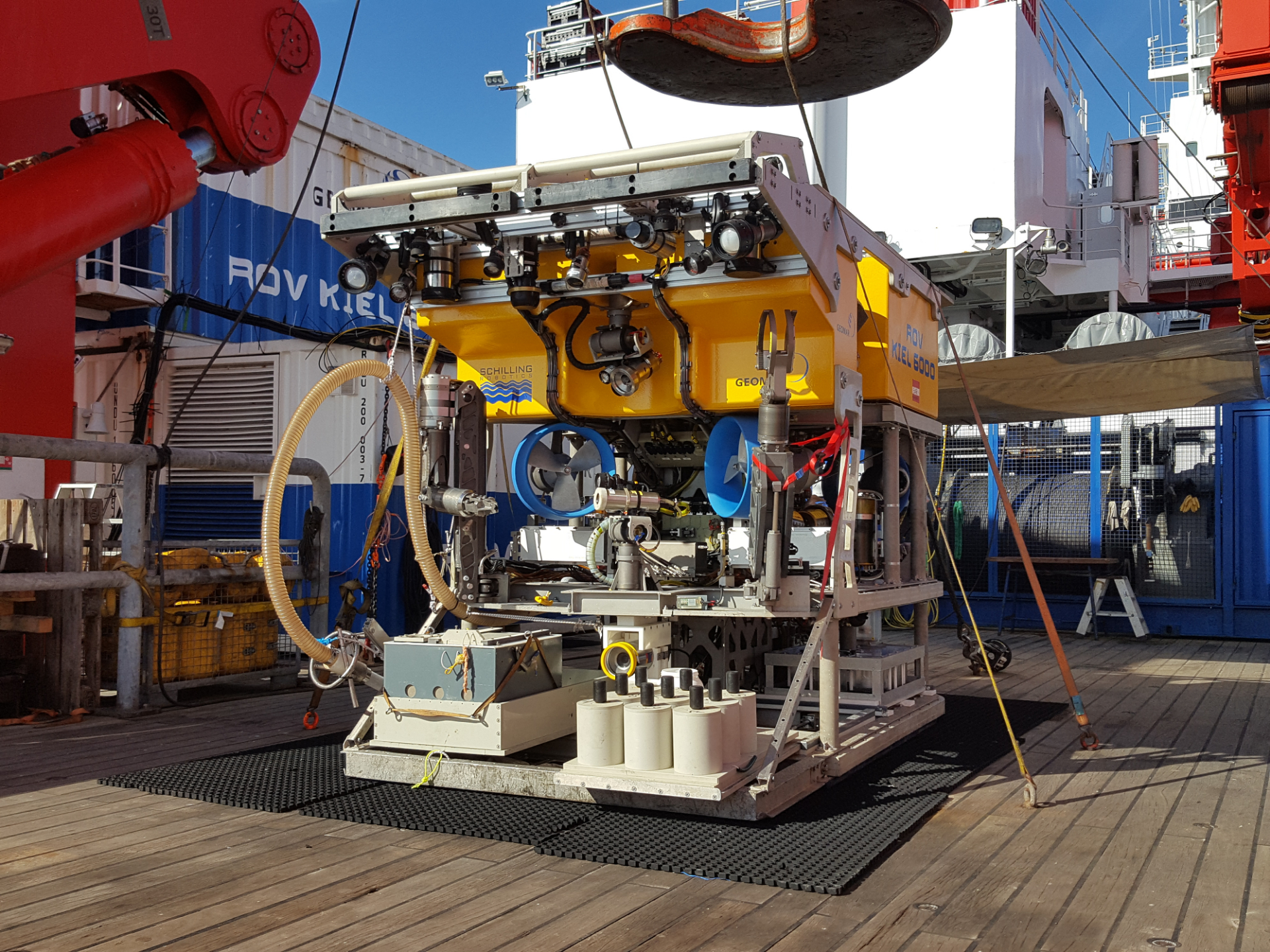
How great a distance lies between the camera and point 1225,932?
296 cm

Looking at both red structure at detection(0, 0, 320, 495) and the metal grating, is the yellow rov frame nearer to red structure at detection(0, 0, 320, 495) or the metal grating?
red structure at detection(0, 0, 320, 495)

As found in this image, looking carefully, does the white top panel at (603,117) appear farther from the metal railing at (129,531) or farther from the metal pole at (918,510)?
the metal railing at (129,531)

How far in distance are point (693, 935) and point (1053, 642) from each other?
306 cm

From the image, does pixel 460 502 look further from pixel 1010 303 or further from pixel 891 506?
pixel 1010 303

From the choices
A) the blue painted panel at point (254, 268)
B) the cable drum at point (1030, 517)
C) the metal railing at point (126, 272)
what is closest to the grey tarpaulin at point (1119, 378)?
the cable drum at point (1030, 517)

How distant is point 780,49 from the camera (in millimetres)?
5410

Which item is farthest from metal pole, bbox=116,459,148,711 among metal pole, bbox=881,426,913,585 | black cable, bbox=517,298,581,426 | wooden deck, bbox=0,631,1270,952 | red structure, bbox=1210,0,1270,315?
red structure, bbox=1210,0,1270,315

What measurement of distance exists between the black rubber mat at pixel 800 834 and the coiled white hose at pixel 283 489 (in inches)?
51.6

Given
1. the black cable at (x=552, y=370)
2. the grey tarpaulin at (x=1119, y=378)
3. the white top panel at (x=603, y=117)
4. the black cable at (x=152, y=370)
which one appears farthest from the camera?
the white top panel at (x=603, y=117)

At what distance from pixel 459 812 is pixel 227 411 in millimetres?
7204

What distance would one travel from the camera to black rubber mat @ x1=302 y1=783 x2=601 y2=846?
3.94m

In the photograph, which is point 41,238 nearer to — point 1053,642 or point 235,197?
point 1053,642

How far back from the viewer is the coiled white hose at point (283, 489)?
4.14 meters

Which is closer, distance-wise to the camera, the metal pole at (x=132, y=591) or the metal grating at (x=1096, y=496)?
the metal pole at (x=132, y=591)
